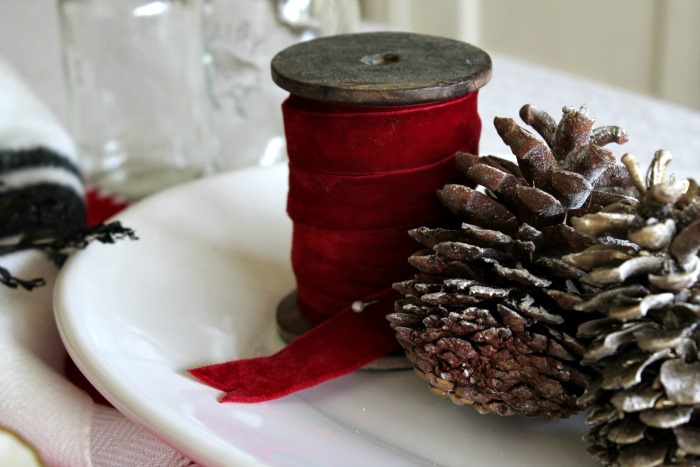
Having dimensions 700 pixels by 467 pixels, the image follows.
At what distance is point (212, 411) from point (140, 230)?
0.27 metres

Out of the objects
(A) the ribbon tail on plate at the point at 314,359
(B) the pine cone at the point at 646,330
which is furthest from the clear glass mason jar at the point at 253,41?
(B) the pine cone at the point at 646,330

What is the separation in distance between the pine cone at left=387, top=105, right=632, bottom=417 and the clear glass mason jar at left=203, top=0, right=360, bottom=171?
56 cm

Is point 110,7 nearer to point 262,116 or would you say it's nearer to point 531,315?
point 262,116

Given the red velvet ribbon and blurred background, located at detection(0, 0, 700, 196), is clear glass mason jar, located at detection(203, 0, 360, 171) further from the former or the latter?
the red velvet ribbon

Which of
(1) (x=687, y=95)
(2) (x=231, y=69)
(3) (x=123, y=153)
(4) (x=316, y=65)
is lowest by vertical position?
(1) (x=687, y=95)

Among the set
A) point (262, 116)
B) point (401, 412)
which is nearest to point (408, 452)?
point (401, 412)

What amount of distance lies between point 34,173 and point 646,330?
54 centimetres

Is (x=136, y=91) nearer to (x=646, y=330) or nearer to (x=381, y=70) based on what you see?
(x=381, y=70)

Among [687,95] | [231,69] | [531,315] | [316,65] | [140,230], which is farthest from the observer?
[687,95]

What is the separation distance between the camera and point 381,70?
0.54m

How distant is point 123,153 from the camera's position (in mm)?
1083

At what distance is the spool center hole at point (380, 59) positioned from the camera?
1.84 feet

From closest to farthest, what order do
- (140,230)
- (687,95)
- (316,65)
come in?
1. (316,65)
2. (140,230)
3. (687,95)

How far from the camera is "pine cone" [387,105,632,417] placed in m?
0.44
